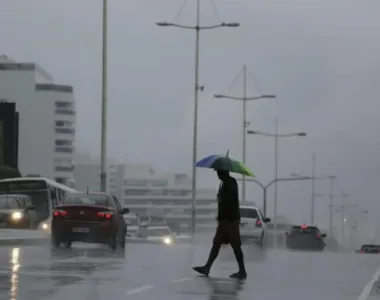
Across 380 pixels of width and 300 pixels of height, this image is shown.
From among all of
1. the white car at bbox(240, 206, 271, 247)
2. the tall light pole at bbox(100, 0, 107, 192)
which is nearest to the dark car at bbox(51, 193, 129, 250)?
the white car at bbox(240, 206, 271, 247)

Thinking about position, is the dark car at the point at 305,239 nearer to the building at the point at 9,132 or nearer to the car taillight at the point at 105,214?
the car taillight at the point at 105,214

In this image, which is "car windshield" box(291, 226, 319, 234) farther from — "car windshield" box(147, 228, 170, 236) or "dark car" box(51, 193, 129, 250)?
"dark car" box(51, 193, 129, 250)

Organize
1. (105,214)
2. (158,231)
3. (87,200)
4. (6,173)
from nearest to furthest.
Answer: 1. (105,214)
2. (87,200)
3. (158,231)
4. (6,173)

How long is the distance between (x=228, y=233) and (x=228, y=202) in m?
0.55

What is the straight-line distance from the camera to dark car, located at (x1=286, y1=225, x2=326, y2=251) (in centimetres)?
5350

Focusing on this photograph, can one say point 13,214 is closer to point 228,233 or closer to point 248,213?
point 248,213

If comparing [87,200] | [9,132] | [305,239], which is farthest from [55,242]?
[9,132]

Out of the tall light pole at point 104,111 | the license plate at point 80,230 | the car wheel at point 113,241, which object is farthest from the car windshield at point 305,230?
the license plate at point 80,230

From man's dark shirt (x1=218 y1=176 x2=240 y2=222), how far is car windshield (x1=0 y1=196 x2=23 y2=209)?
2474 centimetres

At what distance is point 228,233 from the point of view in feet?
58.7

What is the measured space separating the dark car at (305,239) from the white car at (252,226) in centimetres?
1346

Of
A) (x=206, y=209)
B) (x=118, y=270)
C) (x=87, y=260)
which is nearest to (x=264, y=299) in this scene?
(x=118, y=270)

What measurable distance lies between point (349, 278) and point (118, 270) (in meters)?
4.54

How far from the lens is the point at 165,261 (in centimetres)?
2295
